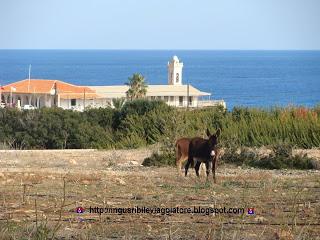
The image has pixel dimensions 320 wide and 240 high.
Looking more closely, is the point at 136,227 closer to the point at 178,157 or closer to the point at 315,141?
the point at 178,157

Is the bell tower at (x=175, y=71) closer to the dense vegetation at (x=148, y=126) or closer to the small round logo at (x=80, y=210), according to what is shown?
the dense vegetation at (x=148, y=126)

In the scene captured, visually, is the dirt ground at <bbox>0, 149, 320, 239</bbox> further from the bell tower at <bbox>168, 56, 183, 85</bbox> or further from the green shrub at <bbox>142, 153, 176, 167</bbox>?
the bell tower at <bbox>168, 56, 183, 85</bbox>

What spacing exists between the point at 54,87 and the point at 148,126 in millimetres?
63611

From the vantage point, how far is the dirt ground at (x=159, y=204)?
310 inches

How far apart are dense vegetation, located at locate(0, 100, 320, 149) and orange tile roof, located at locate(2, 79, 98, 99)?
170ft

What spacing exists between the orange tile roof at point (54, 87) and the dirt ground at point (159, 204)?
7208 cm

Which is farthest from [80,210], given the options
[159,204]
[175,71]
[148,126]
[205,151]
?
[175,71]

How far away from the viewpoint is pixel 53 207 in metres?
9.49

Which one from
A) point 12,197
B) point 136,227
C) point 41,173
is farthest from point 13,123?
point 136,227

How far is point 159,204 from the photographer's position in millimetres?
9961

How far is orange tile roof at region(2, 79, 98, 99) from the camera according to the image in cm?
8750

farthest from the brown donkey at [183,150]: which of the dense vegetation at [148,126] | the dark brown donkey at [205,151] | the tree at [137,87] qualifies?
the tree at [137,87]

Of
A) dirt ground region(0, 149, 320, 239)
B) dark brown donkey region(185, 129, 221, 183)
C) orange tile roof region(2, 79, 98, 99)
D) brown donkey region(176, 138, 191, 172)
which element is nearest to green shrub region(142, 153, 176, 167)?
dirt ground region(0, 149, 320, 239)

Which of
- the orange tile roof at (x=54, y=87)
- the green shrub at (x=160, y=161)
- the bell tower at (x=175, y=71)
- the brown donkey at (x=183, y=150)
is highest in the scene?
the bell tower at (x=175, y=71)
